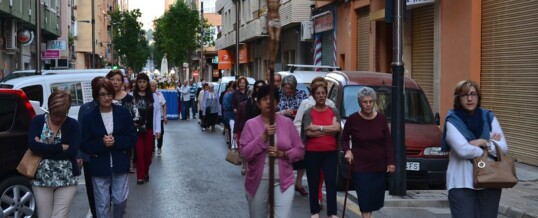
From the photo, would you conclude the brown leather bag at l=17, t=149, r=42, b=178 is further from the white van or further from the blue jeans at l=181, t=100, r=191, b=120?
the blue jeans at l=181, t=100, r=191, b=120

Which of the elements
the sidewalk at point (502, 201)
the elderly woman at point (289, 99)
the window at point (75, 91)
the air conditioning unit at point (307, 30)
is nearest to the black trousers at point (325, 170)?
the sidewalk at point (502, 201)

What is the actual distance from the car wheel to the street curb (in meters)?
5.85

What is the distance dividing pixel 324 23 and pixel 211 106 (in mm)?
6521

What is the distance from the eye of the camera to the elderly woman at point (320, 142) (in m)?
8.69

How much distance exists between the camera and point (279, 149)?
20.6ft

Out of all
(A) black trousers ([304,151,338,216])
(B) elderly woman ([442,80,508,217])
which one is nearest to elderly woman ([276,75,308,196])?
(A) black trousers ([304,151,338,216])

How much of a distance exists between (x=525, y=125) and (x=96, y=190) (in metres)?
10.0

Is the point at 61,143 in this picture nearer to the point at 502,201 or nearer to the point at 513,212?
the point at 513,212

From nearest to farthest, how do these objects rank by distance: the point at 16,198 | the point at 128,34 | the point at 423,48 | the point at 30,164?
the point at 30,164 → the point at 16,198 → the point at 423,48 → the point at 128,34

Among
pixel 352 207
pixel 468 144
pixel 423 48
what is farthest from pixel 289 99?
pixel 423 48

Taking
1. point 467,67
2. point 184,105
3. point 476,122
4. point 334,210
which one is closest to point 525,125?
point 467,67

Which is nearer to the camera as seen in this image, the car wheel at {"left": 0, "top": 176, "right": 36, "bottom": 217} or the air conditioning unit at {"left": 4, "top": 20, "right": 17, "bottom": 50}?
the car wheel at {"left": 0, "top": 176, "right": 36, "bottom": 217}

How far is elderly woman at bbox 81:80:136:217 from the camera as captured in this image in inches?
290

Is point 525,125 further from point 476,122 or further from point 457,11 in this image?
point 476,122
